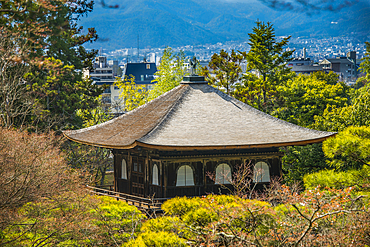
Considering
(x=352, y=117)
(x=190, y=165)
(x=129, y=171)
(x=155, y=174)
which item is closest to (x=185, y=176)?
(x=190, y=165)

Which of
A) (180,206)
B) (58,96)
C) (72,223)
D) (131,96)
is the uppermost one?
(58,96)

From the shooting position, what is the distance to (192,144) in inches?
886

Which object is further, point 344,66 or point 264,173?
point 344,66

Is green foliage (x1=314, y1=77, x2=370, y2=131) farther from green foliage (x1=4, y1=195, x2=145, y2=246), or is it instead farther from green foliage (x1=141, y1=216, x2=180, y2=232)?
green foliage (x1=4, y1=195, x2=145, y2=246)

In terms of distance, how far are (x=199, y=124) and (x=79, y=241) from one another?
39.1 feet

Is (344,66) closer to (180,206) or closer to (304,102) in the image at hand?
(304,102)

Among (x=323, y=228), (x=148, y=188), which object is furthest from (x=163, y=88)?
(x=323, y=228)

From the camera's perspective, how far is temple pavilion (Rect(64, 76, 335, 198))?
2338 cm

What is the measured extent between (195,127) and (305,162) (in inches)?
641

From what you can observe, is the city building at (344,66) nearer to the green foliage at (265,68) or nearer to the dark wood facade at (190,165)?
the green foliage at (265,68)

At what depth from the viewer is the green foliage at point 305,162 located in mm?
37250

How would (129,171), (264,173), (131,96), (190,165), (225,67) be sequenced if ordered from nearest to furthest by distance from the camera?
1. (190,165)
2. (264,173)
3. (129,171)
4. (225,67)
5. (131,96)

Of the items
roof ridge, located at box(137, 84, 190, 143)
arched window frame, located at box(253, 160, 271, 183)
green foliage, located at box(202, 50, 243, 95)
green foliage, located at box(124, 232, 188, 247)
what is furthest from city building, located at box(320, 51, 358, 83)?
green foliage, located at box(124, 232, 188, 247)

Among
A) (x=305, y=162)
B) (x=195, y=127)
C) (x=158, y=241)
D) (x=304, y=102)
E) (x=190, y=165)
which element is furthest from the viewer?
(x=304, y=102)
